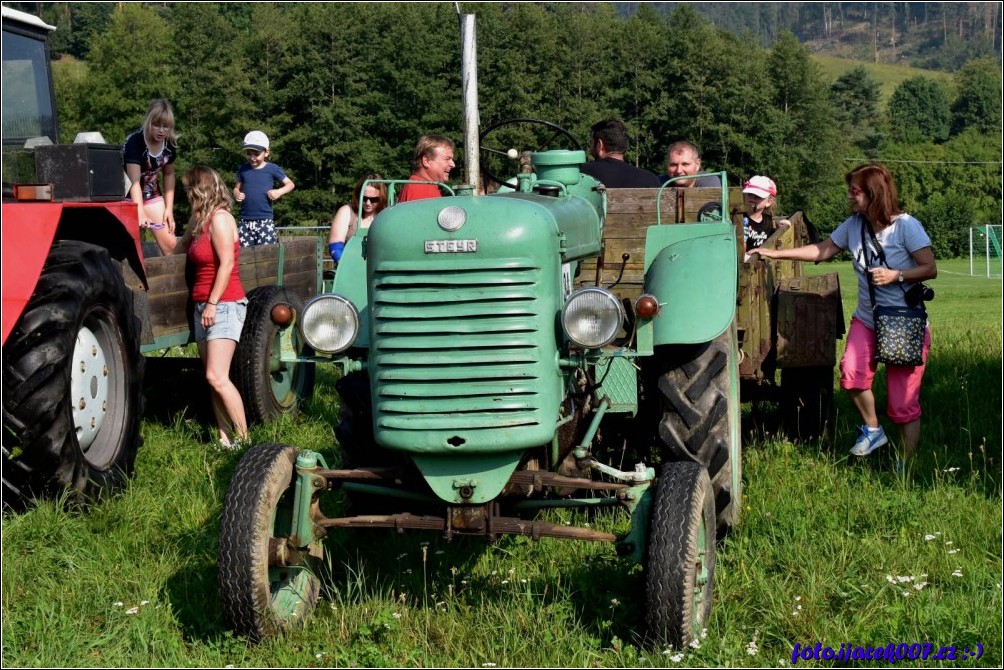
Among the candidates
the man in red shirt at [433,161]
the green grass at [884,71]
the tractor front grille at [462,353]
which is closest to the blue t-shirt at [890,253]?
the man in red shirt at [433,161]

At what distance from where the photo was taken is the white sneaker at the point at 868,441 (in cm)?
621

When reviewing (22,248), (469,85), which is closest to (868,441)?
(469,85)

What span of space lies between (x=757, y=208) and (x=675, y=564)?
4.76 metres

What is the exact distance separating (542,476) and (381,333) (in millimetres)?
718

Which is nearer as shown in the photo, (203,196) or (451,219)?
(451,219)

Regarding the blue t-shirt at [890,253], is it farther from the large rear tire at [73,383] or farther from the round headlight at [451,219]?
the large rear tire at [73,383]

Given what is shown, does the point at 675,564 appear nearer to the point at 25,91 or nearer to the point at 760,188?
the point at 25,91

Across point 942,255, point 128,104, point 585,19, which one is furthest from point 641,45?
point 128,104

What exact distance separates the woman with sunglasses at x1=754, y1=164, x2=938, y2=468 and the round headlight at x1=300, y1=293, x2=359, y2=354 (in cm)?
288

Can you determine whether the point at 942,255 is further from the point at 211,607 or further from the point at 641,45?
the point at 211,607

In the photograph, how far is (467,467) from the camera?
4020 millimetres

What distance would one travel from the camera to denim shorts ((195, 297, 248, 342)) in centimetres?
696

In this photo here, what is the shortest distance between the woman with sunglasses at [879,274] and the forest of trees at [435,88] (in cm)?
4459

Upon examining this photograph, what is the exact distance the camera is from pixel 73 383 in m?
5.44
